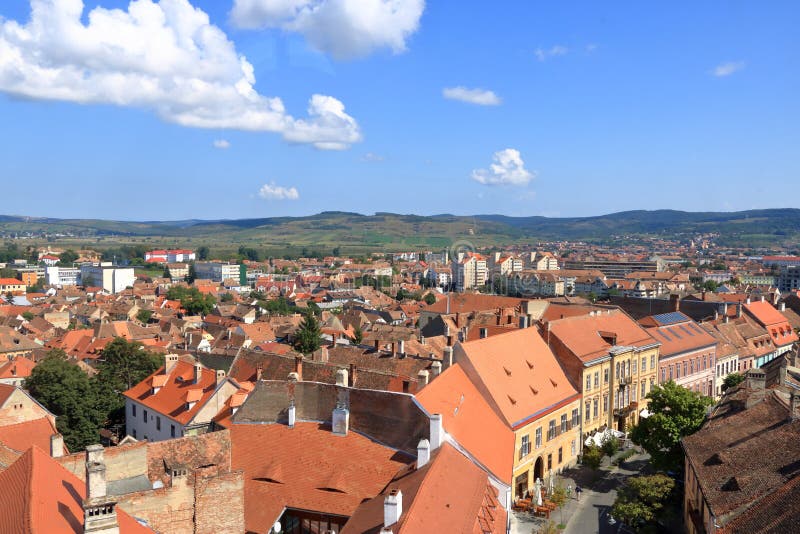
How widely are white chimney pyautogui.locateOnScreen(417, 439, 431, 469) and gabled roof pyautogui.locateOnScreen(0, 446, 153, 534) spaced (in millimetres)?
10669

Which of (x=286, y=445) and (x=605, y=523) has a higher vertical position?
(x=286, y=445)

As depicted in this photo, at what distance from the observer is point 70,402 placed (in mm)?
48688

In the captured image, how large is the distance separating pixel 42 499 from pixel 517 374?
2842 cm

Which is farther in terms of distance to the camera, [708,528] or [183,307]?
[183,307]

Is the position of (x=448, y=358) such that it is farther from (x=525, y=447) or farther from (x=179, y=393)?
(x=179, y=393)

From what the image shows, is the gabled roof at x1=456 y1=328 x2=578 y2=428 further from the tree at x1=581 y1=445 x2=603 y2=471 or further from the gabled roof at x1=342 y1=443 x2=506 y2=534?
the gabled roof at x1=342 y1=443 x2=506 y2=534

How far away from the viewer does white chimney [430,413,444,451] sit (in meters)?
28.2

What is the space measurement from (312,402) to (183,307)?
392 feet

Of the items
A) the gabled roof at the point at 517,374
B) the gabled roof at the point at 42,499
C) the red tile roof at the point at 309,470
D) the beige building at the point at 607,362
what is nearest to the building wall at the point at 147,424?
the red tile roof at the point at 309,470

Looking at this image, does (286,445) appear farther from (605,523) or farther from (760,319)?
(760,319)

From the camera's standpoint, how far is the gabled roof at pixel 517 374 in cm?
3806

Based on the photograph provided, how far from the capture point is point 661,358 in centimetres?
5684

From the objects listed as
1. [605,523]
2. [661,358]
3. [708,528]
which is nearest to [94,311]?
[661,358]

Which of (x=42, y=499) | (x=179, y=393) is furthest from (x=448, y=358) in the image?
(x=42, y=499)
